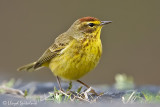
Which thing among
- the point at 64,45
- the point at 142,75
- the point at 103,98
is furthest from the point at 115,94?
the point at 142,75

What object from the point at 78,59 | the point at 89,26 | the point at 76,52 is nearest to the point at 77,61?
the point at 78,59

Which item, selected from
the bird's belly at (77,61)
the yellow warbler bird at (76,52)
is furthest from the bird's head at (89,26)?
the bird's belly at (77,61)

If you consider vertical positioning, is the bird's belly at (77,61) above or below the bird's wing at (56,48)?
below

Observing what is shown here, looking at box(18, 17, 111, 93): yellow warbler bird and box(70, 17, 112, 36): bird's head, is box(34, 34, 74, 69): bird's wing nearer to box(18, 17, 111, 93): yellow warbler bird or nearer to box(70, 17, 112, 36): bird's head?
box(18, 17, 111, 93): yellow warbler bird

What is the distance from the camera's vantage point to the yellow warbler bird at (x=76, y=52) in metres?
5.63

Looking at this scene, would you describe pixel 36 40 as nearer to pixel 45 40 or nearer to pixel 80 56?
pixel 45 40

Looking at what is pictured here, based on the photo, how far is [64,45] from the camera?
605 cm

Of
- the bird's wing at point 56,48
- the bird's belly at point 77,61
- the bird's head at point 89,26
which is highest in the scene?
the bird's head at point 89,26

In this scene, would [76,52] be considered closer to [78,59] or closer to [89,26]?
[78,59]

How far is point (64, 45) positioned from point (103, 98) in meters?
1.49

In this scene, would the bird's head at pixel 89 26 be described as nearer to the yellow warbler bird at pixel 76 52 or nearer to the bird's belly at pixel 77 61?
the yellow warbler bird at pixel 76 52

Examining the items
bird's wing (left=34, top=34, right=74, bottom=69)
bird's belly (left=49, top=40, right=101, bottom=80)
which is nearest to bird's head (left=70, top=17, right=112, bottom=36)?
bird's wing (left=34, top=34, right=74, bottom=69)

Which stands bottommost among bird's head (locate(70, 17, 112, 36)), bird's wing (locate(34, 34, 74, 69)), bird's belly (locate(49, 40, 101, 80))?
bird's belly (locate(49, 40, 101, 80))

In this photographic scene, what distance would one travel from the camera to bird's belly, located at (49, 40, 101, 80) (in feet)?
18.4
